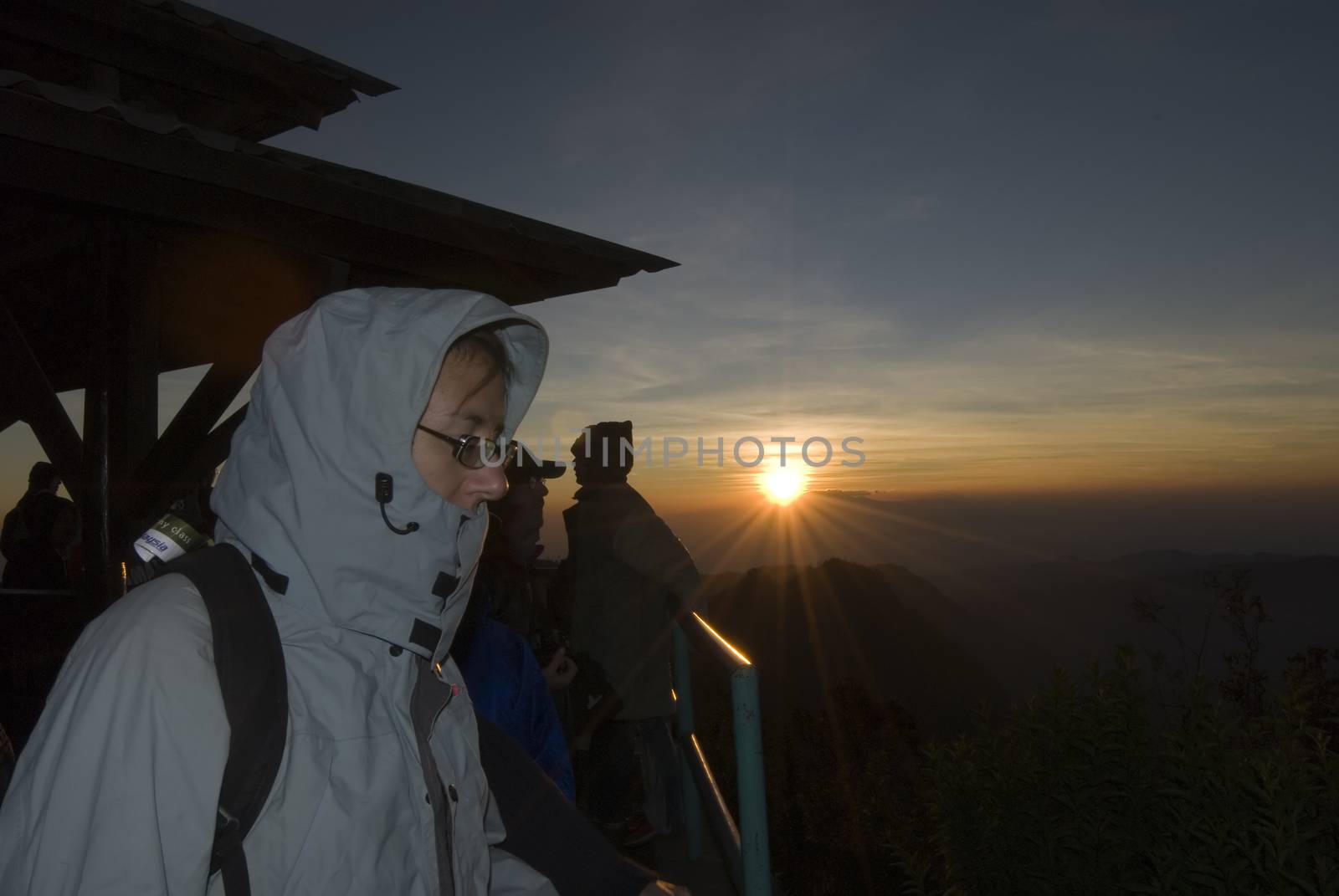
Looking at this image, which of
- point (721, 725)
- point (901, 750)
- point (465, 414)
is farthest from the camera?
point (901, 750)

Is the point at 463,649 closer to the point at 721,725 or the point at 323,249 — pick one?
the point at 323,249

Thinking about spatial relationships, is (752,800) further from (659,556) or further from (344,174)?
(344,174)

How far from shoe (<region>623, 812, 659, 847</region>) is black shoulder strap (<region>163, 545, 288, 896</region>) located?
306cm

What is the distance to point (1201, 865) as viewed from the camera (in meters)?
2.79

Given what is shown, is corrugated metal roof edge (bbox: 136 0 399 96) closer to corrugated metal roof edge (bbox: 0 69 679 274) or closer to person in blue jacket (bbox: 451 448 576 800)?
corrugated metal roof edge (bbox: 0 69 679 274)

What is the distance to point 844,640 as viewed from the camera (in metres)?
84.2

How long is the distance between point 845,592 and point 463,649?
281 feet

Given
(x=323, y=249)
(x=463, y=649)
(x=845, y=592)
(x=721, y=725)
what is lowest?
(x=845, y=592)

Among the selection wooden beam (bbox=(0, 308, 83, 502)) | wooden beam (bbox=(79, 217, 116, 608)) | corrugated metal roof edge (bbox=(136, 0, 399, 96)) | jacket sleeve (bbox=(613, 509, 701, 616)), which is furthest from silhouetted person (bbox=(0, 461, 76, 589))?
jacket sleeve (bbox=(613, 509, 701, 616))

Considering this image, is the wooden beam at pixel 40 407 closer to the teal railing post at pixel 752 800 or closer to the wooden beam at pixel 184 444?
the wooden beam at pixel 184 444

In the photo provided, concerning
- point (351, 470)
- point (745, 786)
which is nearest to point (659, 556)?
point (745, 786)

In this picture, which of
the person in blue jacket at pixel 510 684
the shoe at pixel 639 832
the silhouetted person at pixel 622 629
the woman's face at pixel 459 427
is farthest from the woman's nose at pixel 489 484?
the shoe at pixel 639 832

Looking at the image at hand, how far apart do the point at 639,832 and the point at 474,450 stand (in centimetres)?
294

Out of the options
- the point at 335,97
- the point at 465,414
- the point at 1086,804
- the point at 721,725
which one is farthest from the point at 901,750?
the point at 465,414
